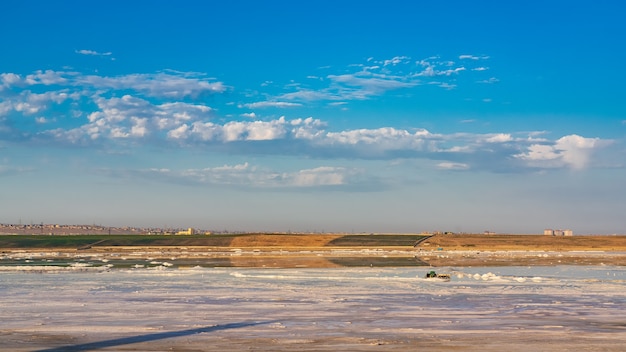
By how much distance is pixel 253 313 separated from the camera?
79.4ft

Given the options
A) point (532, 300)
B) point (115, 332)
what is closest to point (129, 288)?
point (115, 332)

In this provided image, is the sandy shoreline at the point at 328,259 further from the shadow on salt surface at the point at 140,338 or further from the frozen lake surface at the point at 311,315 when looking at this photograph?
the shadow on salt surface at the point at 140,338

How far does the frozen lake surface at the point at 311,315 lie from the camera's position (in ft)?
58.2

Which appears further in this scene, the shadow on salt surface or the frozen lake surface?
the frozen lake surface

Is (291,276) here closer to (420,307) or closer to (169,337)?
(420,307)

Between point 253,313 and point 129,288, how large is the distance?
1259 centimetres

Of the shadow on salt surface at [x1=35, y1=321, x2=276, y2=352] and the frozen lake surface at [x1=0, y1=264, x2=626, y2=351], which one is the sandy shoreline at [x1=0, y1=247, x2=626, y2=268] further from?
the shadow on salt surface at [x1=35, y1=321, x2=276, y2=352]

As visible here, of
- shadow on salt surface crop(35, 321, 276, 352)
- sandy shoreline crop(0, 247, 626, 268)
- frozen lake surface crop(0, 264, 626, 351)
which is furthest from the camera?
sandy shoreline crop(0, 247, 626, 268)

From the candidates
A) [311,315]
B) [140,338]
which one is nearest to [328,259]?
[311,315]

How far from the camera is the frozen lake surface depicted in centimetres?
1773

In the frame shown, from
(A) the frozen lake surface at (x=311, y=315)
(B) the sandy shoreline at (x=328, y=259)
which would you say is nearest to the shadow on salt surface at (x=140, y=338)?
(A) the frozen lake surface at (x=311, y=315)

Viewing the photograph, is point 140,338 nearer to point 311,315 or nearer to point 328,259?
point 311,315

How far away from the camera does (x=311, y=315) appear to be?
23438 millimetres

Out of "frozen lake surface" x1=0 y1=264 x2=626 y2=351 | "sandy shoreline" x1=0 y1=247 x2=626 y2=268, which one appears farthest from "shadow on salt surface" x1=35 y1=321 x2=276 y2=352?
"sandy shoreline" x1=0 y1=247 x2=626 y2=268
